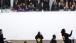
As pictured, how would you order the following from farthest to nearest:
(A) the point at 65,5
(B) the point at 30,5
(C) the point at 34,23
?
1. (A) the point at 65,5
2. (B) the point at 30,5
3. (C) the point at 34,23

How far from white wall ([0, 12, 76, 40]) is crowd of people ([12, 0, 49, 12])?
2.06ft

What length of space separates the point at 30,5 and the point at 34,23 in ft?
4.51

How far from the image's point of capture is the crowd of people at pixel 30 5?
15.9 m

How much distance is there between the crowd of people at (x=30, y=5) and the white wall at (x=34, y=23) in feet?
2.06

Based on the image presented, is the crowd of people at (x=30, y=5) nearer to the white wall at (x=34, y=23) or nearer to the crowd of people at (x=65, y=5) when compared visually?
the crowd of people at (x=65, y=5)

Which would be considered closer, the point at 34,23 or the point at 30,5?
the point at 34,23

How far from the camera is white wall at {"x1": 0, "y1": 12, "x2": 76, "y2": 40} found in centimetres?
1533

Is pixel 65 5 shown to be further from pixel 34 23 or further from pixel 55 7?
pixel 34 23

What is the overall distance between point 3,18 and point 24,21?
137cm

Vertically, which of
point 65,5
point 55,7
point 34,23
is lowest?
point 34,23

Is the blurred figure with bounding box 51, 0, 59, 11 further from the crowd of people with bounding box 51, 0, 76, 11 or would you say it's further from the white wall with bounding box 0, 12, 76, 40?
the white wall with bounding box 0, 12, 76, 40

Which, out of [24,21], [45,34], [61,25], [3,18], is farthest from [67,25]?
[3,18]

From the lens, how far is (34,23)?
50.6 ft

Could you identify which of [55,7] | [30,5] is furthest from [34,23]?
[55,7]
